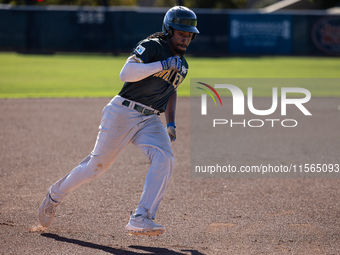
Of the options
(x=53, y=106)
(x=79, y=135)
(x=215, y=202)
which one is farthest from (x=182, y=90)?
(x=215, y=202)

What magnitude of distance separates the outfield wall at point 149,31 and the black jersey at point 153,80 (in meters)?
25.5

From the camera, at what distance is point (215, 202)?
5043 mm

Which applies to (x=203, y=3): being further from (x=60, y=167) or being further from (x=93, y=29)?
(x=60, y=167)

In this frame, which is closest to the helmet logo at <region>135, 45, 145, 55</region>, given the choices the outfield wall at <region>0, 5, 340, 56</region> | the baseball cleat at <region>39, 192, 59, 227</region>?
the baseball cleat at <region>39, 192, 59, 227</region>

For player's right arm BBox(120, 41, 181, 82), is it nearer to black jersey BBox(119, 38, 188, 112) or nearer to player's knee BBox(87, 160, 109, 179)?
black jersey BBox(119, 38, 188, 112)

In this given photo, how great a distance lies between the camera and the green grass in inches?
591

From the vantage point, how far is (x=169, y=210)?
15.6 ft

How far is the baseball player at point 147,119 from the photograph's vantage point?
12.5 feet

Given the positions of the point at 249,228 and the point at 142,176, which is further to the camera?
the point at 142,176

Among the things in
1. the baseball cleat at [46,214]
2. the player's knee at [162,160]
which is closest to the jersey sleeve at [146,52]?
the player's knee at [162,160]

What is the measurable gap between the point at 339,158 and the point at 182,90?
9.06 m

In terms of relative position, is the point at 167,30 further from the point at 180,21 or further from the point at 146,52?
the point at 146,52

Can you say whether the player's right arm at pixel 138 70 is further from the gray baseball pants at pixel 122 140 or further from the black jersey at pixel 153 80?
the gray baseball pants at pixel 122 140

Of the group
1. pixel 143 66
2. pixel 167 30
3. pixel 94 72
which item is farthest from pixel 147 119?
pixel 94 72
